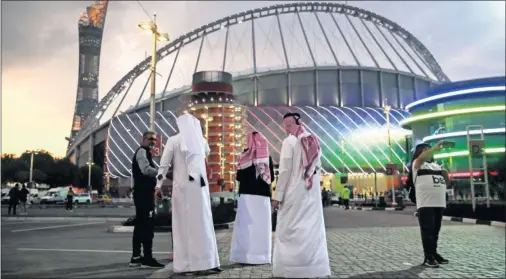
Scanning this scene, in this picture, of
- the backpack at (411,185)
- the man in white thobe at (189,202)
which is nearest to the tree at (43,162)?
the man in white thobe at (189,202)

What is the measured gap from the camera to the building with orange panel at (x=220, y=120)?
201ft

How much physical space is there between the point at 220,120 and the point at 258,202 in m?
56.0

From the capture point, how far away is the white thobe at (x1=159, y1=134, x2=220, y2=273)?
18.6 feet

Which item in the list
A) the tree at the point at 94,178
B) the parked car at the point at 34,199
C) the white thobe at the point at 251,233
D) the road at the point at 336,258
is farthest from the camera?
the tree at the point at 94,178

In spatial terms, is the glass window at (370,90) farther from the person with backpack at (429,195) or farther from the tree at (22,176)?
the person with backpack at (429,195)

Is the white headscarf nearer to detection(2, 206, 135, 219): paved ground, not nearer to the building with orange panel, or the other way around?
detection(2, 206, 135, 219): paved ground

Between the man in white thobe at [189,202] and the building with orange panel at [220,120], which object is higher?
the building with orange panel at [220,120]

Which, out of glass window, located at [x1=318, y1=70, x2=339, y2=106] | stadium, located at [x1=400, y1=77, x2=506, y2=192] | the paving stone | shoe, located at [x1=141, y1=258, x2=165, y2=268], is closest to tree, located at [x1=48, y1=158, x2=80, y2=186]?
glass window, located at [x1=318, y1=70, x2=339, y2=106]

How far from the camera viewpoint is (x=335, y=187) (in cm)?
7006

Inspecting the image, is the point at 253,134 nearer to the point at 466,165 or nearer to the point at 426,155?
the point at 426,155

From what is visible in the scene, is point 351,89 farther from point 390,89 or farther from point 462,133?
point 462,133

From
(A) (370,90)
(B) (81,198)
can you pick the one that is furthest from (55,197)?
(A) (370,90)

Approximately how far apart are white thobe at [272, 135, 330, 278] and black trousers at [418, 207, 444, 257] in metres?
2.30

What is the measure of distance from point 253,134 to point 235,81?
77.1 metres
